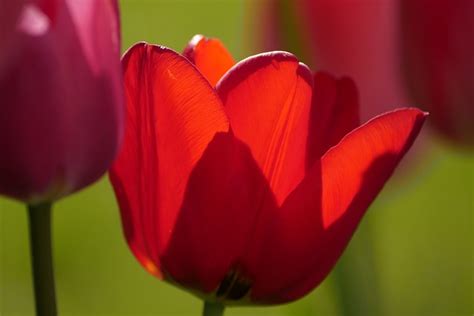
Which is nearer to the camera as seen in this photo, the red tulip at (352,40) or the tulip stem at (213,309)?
the tulip stem at (213,309)

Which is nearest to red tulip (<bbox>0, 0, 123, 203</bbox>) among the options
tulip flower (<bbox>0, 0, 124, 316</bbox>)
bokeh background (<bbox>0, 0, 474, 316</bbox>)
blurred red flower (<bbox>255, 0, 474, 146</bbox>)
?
tulip flower (<bbox>0, 0, 124, 316</bbox>)

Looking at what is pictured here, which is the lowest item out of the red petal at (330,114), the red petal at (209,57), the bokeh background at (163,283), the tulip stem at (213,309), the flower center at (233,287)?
the bokeh background at (163,283)

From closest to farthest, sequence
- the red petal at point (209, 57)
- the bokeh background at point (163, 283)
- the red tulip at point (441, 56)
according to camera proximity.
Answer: the red petal at point (209, 57), the red tulip at point (441, 56), the bokeh background at point (163, 283)

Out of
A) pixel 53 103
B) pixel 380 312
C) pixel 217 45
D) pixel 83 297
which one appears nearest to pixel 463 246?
pixel 83 297

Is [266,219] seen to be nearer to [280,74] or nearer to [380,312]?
[280,74]

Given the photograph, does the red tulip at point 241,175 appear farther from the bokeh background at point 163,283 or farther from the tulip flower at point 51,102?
the bokeh background at point 163,283

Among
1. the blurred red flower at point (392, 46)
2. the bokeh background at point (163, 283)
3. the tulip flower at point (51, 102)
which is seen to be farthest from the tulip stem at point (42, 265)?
the bokeh background at point (163, 283)

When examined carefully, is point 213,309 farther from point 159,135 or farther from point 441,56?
point 441,56
